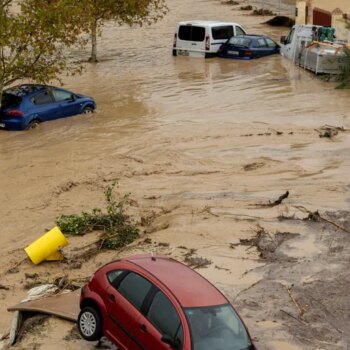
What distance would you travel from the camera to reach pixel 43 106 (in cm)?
1936

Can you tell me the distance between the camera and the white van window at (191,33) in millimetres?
28656

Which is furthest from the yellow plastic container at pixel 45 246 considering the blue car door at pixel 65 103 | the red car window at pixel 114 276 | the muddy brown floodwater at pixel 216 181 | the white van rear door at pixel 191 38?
the white van rear door at pixel 191 38

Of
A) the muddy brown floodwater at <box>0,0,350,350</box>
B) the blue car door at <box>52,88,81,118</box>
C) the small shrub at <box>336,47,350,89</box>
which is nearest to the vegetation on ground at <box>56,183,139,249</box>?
the muddy brown floodwater at <box>0,0,350,350</box>

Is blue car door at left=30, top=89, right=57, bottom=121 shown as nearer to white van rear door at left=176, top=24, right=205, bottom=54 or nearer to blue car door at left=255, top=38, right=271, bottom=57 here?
white van rear door at left=176, top=24, right=205, bottom=54

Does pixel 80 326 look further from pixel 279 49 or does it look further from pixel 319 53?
pixel 279 49

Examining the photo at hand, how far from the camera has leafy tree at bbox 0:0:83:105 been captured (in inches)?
739

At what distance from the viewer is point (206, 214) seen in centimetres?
1296

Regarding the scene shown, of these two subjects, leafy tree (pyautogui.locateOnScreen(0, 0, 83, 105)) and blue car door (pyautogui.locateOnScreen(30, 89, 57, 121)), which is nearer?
leafy tree (pyautogui.locateOnScreen(0, 0, 83, 105))

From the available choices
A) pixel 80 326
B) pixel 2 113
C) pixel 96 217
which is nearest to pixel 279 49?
pixel 2 113

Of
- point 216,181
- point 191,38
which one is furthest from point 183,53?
point 216,181

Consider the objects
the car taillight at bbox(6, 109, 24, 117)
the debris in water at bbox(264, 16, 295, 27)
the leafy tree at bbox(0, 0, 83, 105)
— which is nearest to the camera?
the car taillight at bbox(6, 109, 24, 117)

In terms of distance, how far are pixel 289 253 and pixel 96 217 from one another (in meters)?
3.49

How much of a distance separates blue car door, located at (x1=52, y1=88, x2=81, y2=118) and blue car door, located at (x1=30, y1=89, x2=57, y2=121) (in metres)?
0.17

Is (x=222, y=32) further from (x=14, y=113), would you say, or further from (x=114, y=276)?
(x=114, y=276)
